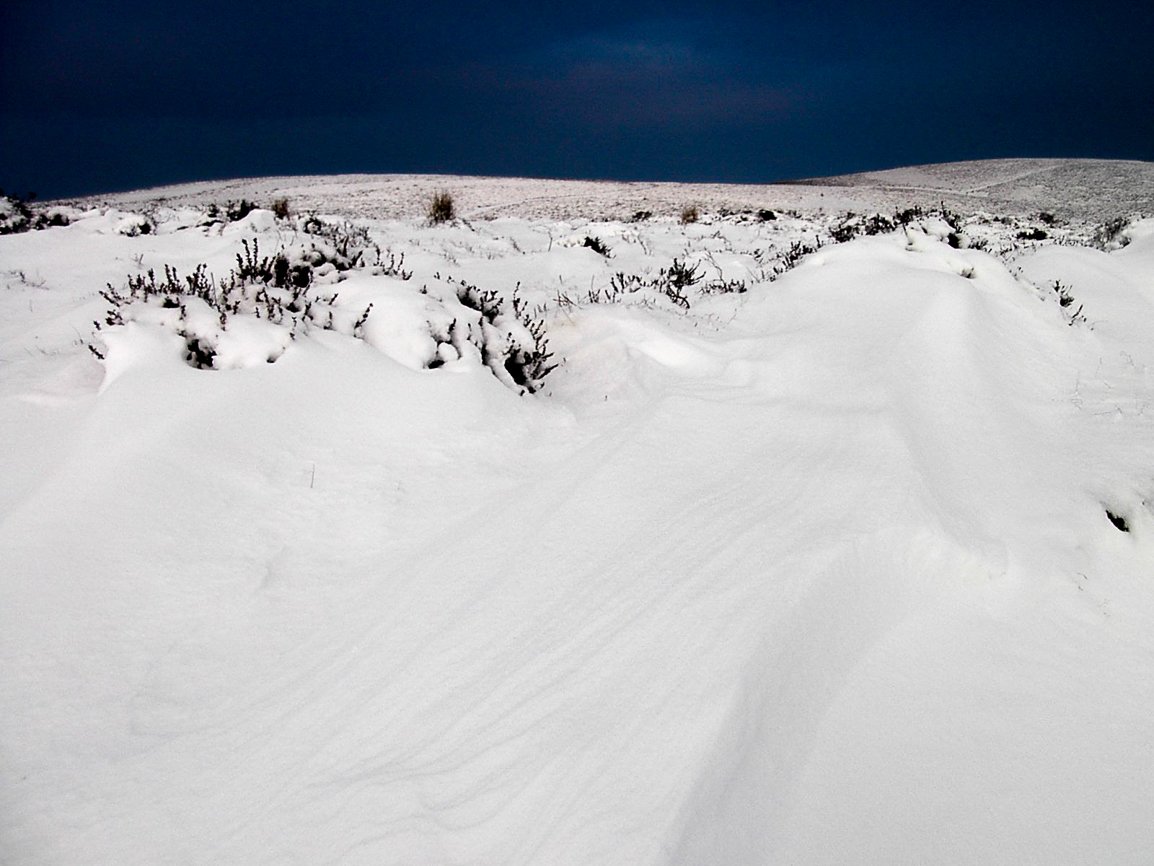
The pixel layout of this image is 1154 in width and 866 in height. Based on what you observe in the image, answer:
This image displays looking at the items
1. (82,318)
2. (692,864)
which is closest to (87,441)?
(82,318)

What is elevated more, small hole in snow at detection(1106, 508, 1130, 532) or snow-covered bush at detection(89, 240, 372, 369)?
snow-covered bush at detection(89, 240, 372, 369)

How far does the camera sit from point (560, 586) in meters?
2.22

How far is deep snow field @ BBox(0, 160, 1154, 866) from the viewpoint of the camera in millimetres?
1521

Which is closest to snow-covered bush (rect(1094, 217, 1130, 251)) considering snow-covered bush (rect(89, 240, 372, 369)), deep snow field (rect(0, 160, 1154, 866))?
deep snow field (rect(0, 160, 1154, 866))

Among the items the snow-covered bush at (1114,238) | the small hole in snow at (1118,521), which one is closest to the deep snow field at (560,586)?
the small hole in snow at (1118,521)

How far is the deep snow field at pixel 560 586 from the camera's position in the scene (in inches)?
59.9

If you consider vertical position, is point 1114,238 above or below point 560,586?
above

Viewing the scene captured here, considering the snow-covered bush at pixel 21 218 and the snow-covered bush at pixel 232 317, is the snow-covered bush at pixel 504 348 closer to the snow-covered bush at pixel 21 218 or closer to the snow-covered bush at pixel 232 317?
the snow-covered bush at pixel 232 317

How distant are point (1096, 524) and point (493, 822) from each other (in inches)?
99.7

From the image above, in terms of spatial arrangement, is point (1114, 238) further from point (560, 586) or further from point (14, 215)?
point (14, 215)

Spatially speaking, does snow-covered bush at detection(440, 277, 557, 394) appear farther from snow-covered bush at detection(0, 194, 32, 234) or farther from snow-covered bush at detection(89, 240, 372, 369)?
snow-covered bush at detection(0, 194, 32, 234)

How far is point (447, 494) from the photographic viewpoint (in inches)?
111

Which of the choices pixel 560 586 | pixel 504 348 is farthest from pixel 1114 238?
pixel 560 586

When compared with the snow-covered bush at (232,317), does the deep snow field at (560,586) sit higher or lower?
lower
